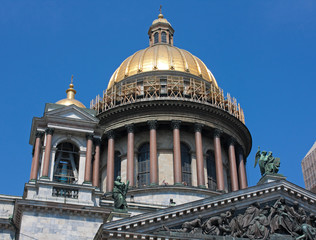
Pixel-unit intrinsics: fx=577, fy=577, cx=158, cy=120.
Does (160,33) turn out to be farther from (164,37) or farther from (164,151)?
(164,151)

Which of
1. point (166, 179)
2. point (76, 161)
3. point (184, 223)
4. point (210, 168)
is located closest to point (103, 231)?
point (184, 223)

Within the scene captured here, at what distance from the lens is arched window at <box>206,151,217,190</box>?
155ft

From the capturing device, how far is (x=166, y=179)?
1809 inches

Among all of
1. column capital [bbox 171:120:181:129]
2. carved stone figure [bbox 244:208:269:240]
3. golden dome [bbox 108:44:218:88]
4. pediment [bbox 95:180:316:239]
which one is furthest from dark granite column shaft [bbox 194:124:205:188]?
carved stone figure [bbox 244:208:269:240]

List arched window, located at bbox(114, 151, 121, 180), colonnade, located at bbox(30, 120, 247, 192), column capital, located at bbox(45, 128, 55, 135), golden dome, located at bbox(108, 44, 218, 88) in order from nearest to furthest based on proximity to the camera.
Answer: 1. column capital, located at bbox(45, 128, 55, 135)
2. colonnade, located at bbox(30, 120, 247, 192)
3. arched window, located at bbox(114, 151, 121, 180)
4. golden dome, located at bbox(108, 44, 218, 88)

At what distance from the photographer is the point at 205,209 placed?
30.3 meters

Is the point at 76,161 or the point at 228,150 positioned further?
the point at 228,150

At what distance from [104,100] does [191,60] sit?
8.87m

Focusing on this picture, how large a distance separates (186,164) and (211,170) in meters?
2.29

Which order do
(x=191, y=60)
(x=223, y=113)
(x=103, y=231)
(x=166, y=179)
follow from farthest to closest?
1. (x=191, y=60)
2. (x=223, y=113)
3. (x=166, y=179)
4. (x=103, y=231)

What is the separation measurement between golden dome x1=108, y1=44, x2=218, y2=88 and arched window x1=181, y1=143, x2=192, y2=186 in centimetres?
724

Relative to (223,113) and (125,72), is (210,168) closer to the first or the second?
(223,113)

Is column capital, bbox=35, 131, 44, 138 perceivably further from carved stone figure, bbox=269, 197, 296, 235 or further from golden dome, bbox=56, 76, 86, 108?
carved stone figure, bbox=269, 197, 296, 235

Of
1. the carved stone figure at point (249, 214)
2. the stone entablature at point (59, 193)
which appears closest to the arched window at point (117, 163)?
the stone entablature at point (59, 193)
